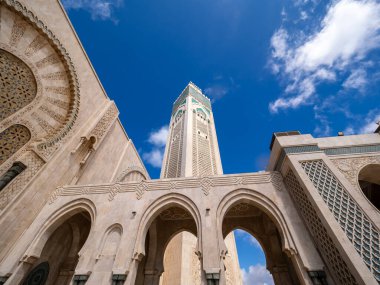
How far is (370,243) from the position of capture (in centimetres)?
296

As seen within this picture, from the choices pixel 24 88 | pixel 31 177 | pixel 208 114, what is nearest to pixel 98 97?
pixel 24 88

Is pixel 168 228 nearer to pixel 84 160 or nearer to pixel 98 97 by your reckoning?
pixel 84 160

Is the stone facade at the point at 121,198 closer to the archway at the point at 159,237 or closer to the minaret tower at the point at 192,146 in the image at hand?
the archway at the point at 159,237

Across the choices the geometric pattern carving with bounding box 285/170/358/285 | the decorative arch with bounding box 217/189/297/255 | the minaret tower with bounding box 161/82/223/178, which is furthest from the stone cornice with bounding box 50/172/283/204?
the minaret tower with bounding box 161/82/223/178

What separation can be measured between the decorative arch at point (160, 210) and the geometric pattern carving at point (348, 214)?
8.78 feet

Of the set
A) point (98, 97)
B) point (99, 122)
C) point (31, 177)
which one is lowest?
point (31, 177)

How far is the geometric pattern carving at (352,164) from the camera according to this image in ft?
13.6

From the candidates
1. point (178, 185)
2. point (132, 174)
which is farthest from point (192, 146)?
point (178, 185)

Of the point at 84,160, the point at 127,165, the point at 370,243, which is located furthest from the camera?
the point at 127,165

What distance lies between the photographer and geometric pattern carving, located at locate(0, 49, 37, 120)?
15.2ft

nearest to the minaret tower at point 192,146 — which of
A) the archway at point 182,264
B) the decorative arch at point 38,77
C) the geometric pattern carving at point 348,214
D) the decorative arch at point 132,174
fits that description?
the decorative arch at point 132,174

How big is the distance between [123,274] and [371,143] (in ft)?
21.1

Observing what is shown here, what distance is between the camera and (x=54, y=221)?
483 cm

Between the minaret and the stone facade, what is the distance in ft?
2.12
